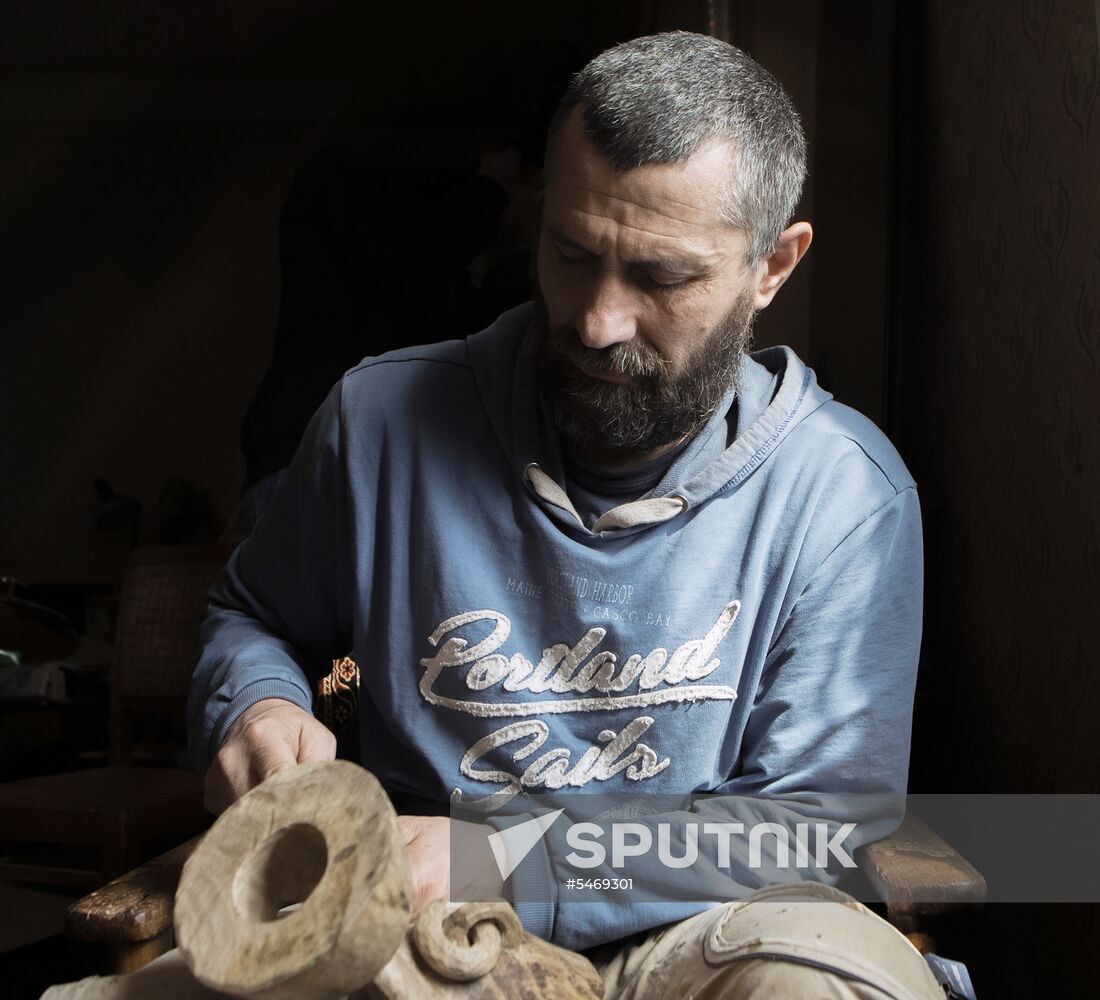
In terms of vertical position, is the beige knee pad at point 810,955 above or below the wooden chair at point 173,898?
above

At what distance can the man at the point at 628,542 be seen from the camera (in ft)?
4.09

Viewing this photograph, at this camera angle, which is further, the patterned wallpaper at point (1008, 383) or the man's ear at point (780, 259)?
the patterned wallpaper at point (1008, 383)

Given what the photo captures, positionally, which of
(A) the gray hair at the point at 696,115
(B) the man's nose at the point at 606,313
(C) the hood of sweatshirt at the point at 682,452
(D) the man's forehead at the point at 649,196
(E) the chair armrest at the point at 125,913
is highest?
(A) the gray hair at the point at 696,115

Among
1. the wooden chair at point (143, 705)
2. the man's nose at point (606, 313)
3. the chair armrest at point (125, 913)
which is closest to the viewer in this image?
the chair armrest at point (125, 913)

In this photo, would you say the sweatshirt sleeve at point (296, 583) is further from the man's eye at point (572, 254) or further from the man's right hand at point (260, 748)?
the man's eye at point (572, 254)

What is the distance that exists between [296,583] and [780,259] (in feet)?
Result: 2.43

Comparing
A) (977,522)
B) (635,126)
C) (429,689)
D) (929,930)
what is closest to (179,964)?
(429,689)

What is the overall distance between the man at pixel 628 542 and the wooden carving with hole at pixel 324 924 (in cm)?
20

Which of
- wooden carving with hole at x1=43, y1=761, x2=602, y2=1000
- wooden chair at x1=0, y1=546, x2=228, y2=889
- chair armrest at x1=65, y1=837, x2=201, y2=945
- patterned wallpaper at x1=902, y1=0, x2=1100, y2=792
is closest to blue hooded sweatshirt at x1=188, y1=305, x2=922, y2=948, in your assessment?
chair armrest at x1=65, y1=837, x2=201, y2=945

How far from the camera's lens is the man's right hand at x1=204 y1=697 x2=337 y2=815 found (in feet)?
3.94

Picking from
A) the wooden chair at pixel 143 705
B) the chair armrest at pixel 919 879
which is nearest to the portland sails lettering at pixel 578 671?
the chair armrest at pixel 919 879

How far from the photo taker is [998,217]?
215cm

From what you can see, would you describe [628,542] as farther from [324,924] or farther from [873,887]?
[324,924]

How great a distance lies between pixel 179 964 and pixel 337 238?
2016 millimetres
